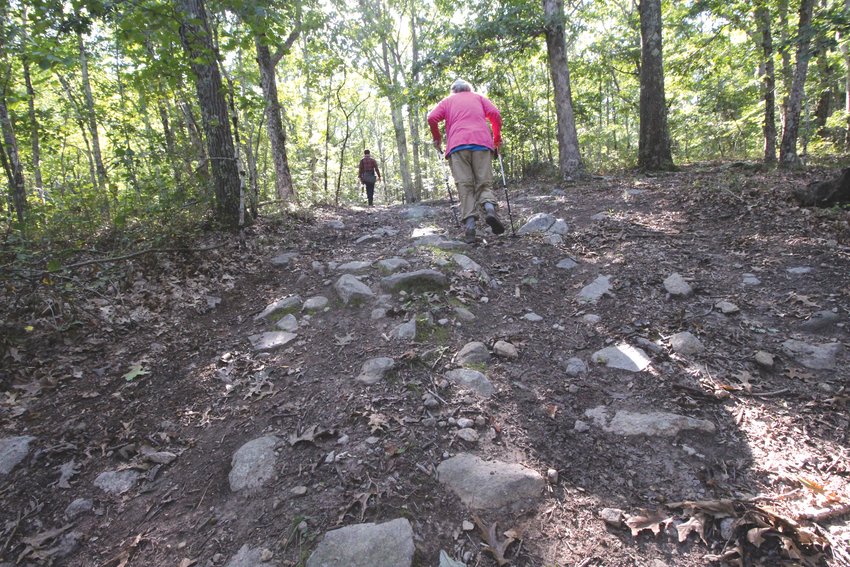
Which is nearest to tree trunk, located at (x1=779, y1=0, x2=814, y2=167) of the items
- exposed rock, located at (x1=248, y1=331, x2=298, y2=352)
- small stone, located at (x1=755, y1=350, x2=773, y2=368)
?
small stone, located at (x1=755, y1=350, x2=773, y2=368)

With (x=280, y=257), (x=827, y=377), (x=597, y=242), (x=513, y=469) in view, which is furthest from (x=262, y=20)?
(x=827, y=377)

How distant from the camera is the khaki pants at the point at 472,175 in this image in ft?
21.7

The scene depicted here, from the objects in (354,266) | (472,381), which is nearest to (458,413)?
(472,381)

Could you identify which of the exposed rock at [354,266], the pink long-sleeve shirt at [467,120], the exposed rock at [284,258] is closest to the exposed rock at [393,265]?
the exposed rock at [354,266]

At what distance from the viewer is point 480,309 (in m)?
4.79

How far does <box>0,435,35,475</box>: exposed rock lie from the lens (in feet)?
9.81

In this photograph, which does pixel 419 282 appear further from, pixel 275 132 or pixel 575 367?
pixel 275 132

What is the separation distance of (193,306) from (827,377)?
6599 mm

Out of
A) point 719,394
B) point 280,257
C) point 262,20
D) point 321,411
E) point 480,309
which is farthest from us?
point 280,257

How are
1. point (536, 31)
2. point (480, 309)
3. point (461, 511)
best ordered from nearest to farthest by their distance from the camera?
point (461, 511) → point (480, 309) → point (536, 31)

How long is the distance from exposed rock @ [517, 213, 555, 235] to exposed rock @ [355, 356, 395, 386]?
4.22m

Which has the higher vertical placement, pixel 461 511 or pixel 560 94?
pixel 560 94

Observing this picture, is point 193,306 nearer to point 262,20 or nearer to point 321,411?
point 321,411

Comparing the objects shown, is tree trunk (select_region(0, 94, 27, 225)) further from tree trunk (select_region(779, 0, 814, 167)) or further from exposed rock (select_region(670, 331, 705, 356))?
tree trunk (select_region(779, 0, 814, 167))
